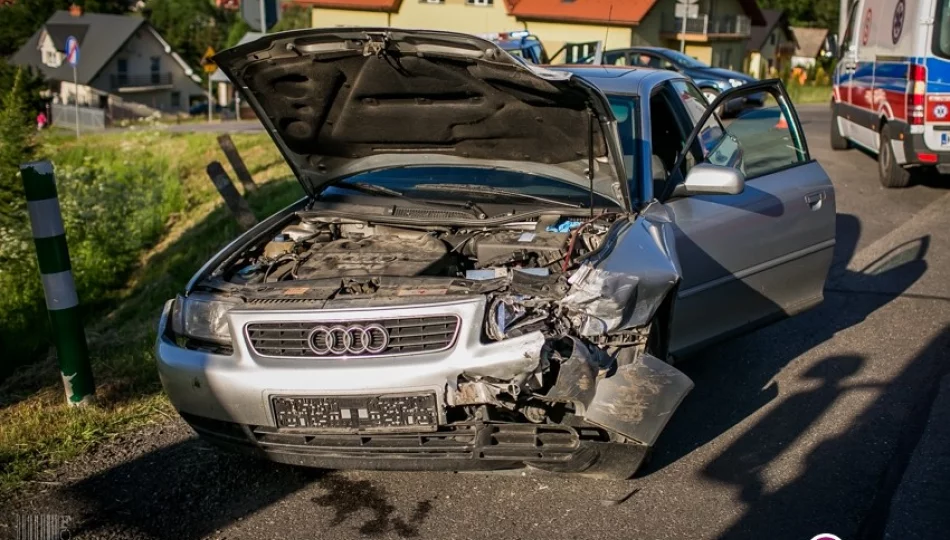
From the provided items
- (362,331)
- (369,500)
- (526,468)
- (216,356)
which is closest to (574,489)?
(526,468)

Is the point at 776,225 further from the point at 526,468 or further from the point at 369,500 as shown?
the point at 369,500

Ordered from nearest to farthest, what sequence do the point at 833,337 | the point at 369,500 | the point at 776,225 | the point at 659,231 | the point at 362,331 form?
the point at 362,331
the point at 369,500
the point at 659,231
the point at 776,225
the point at 833,337

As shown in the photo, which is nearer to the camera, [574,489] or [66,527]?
[66,527]

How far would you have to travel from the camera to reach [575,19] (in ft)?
152

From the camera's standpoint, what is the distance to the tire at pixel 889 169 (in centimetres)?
1230

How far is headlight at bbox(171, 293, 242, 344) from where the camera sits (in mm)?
4508

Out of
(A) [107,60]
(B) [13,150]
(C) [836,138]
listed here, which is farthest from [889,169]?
(A) [107,60]

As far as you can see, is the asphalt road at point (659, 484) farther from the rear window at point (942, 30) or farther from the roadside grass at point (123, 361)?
the rear window at point (942, 30)

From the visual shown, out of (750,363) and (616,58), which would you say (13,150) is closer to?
(750,363)

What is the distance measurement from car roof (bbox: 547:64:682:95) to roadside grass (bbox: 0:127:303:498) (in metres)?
2.87

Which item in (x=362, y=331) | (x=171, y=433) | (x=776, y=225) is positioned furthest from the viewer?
(x=776, y=225)

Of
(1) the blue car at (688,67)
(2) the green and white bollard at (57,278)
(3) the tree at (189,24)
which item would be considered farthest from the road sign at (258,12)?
(3) the tree at (189,24)

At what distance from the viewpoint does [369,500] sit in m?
4.48

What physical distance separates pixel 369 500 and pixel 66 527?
120 cm
